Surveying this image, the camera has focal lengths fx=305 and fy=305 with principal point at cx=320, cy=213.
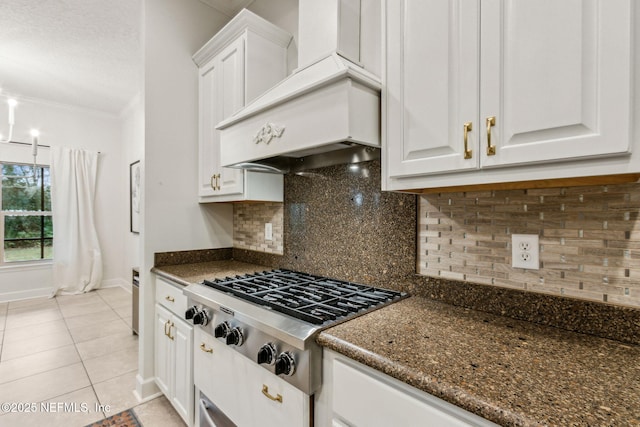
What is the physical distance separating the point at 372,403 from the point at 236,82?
189 centimetres

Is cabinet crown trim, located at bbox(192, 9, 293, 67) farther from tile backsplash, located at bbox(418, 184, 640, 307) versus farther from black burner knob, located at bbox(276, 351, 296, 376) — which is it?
black burner knob, located at bbox(276, 351, 296, 376)

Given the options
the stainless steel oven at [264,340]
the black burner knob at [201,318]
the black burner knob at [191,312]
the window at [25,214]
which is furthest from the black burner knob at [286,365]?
the window at [25,214]

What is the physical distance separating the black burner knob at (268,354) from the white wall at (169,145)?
1.45 m

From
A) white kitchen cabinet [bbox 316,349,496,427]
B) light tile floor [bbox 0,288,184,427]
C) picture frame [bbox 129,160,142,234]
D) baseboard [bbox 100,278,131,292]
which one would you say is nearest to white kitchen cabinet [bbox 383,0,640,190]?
white kitchen cabinet [bbox 316,349,496,427]

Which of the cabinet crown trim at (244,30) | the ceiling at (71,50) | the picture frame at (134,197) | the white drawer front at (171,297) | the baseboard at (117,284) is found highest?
the ceiling at (71,50)

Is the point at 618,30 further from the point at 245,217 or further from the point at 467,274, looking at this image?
the point at 245,217

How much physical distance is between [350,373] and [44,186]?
18.5 ft

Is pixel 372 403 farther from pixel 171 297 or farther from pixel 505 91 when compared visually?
pixel 171 297

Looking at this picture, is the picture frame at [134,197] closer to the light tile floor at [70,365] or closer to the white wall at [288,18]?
the light tile floor at [70,365]

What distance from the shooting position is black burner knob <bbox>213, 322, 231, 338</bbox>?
1305mm

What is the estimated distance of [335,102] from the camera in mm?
1137

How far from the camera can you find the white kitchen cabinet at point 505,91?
2.35 feet

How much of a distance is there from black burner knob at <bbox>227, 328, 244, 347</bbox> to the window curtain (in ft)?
15.3

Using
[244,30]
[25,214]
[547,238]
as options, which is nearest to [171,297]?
[244,30]
